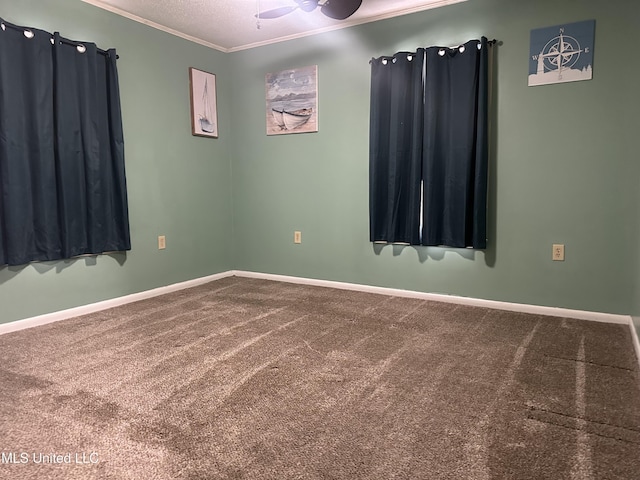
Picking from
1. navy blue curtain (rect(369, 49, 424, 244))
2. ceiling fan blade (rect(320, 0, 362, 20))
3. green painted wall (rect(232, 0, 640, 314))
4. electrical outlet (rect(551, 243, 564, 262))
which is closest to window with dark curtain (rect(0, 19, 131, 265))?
green painted wall (rect(232, 0, 640, 314))

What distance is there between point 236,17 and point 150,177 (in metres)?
1.49

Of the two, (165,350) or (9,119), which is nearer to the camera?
(165,350)

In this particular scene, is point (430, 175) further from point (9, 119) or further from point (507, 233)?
point (9, 119)

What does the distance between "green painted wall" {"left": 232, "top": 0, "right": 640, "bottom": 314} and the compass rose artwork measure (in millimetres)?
46

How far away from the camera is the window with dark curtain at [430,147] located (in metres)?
3.13

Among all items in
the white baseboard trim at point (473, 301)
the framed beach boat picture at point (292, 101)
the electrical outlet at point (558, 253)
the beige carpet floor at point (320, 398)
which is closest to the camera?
the beige carpet floor at point (320, 398)

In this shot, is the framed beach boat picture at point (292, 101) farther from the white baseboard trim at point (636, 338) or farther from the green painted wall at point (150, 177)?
the white baseboard trim at point (636, 338)

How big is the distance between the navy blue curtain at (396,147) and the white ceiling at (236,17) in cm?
38

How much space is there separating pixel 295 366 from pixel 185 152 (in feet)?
8.28

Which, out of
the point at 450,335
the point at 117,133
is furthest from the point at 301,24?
the point at 450,335

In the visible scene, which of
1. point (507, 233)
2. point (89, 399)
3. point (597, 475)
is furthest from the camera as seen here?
point (507, 233)

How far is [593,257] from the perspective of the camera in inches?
115

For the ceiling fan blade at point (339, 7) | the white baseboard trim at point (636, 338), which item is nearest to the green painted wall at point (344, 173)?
the white baseboard trim at point (636, 338)

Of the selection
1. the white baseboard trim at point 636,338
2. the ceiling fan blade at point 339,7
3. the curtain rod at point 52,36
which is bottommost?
the white baseboard trim at point 636,338
